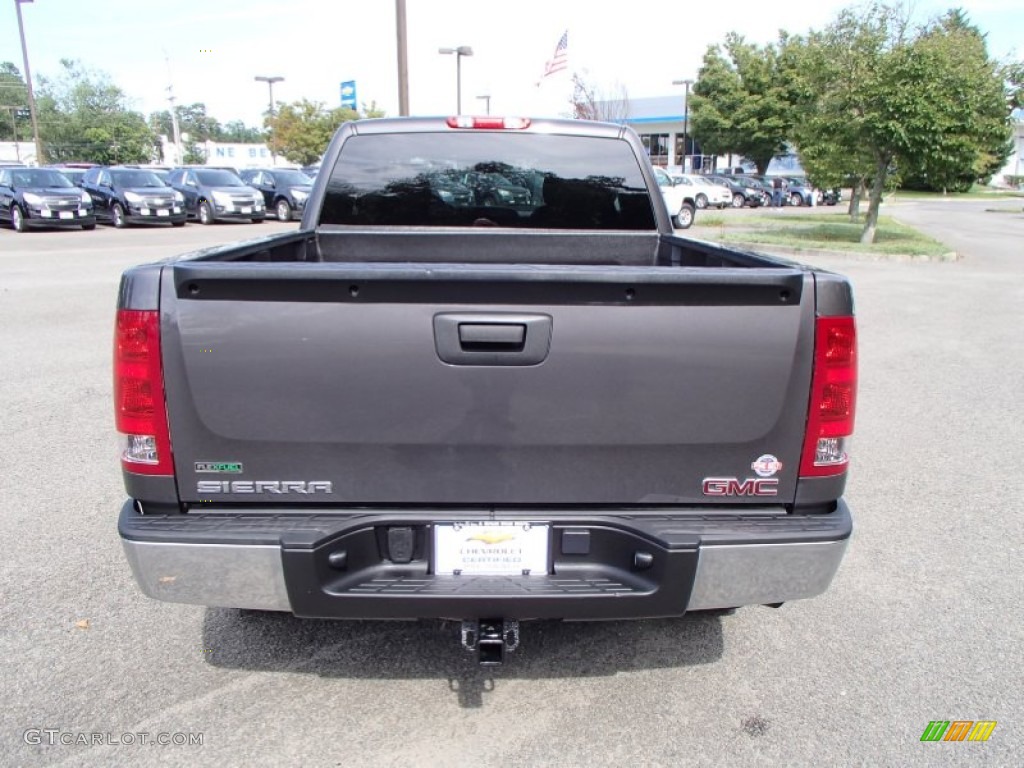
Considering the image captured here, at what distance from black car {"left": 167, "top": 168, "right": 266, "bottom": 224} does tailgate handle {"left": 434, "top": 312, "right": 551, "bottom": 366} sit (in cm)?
2395

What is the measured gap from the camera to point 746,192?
1629 inches

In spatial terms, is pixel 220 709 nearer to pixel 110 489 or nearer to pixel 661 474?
pixel 661 474

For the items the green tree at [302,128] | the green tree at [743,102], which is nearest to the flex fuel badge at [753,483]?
the green tree at [743,102]

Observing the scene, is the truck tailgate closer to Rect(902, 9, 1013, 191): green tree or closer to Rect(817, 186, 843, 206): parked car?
Rect(902, 9, 1013, 191): green tree

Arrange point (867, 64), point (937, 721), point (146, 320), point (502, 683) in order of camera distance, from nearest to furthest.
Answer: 1. point (146, 320)
2. point (937, 721)
3. point (502, 683)
4. point (867, 64)

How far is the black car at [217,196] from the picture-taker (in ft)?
79.2

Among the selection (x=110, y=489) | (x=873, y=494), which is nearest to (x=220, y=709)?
(x=110, y=489)

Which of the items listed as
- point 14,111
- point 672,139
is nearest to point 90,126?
point 14,111

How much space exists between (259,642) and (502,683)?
1015 millimetres

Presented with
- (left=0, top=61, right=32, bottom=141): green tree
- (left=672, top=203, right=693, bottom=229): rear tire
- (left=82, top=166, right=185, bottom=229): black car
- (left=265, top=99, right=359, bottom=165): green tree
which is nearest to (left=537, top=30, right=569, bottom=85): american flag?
(left=672, top=203, right=693, bottom=229): rear tire

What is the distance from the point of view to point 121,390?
2.33m

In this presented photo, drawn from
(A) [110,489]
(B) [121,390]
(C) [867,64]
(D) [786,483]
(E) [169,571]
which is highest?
(C) [867,64]

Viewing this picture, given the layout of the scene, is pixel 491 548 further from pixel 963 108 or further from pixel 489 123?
pixel 963 108

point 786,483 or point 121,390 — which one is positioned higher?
point 121,390
